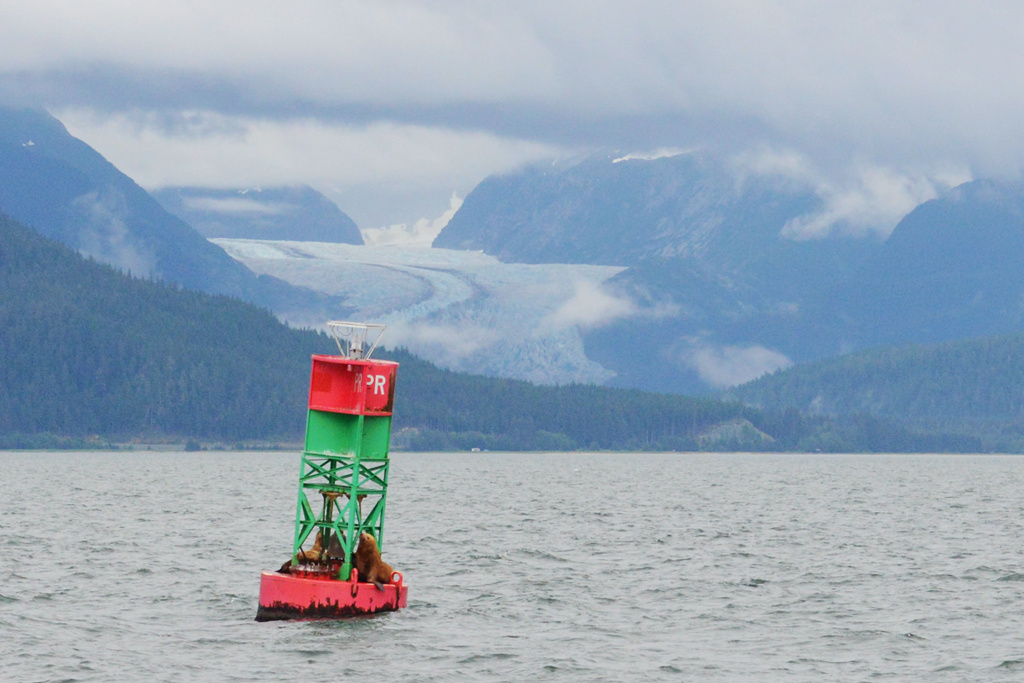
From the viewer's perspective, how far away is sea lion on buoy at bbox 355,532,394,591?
167 ft

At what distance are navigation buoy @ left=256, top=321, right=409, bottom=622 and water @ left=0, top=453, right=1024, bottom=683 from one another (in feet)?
2.93

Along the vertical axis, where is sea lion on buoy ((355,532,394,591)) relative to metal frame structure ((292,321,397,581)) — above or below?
below

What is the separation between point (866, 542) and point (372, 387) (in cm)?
4352

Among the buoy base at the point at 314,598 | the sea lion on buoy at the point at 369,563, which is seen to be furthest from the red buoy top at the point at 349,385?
the buoy base at the point at 314,598

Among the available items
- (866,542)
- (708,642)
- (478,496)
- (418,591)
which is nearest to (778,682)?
(708,642)

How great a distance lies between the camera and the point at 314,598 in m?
50.1

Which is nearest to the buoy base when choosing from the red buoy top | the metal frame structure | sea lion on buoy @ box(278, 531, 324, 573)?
sea lion on buoy @ box(278, 531, 324, 573)

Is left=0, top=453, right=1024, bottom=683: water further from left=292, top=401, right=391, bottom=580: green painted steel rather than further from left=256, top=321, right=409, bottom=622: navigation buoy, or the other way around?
left=292, top=401, right=391, bottom=580: green painted steel

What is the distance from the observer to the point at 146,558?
72.7m

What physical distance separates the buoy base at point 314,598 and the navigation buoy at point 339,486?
3 cm

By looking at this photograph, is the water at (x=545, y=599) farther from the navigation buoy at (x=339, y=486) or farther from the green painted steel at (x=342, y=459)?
the green painted steel at (x=342, y=459)

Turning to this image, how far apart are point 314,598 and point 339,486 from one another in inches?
144

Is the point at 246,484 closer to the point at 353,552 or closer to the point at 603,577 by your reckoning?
the point at 603,577

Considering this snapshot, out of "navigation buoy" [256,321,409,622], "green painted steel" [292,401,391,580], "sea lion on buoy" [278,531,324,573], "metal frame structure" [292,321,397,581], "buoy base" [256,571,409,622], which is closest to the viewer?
"buoy base" [256,571,409,622]
